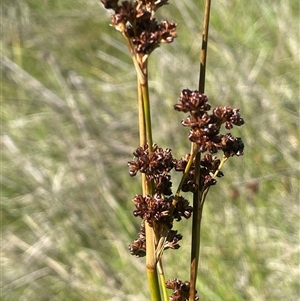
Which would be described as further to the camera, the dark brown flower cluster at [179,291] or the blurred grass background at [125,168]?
the blurred grass background at [125,168]

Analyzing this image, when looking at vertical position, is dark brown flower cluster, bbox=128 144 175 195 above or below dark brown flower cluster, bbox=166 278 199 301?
above

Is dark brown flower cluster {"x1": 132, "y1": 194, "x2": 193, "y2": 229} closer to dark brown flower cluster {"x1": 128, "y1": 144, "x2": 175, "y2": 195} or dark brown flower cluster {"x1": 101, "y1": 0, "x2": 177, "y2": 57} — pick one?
dark brown flower cluster {"x1": 128, "y1": 144, "x2": 175, "y2": 195}

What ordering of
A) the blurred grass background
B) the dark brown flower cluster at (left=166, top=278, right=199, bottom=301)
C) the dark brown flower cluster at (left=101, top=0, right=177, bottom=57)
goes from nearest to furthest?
the dark brown flower cluster at (left=101, top=0, right=177, bottom=57)
the dark brown flower cluster at (left=166, top=278, right=199, bottom=301)
the blurred grass background

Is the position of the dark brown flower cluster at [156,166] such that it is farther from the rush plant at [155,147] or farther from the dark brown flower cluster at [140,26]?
the dark brown flower cluster at [140,26]

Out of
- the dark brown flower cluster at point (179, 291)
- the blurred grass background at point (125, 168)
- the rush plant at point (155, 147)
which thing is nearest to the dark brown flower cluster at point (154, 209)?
the rush plant at point (155, 147)

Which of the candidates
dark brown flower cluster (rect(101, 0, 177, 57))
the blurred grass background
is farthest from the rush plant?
the blurred grass background

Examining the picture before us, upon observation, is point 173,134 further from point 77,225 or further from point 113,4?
point 113,4

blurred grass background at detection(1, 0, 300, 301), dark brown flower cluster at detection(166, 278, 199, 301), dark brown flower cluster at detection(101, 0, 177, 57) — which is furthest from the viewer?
blurred grass background at detection(1, 0, 300, 301)
